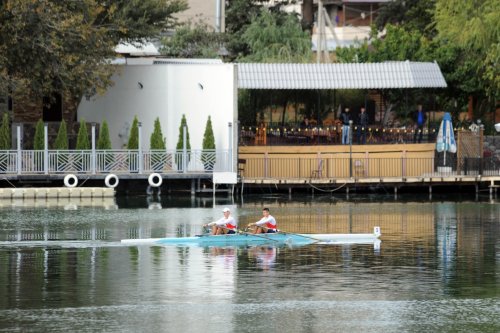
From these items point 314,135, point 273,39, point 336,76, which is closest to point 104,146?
point 314,135

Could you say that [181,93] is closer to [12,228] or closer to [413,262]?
[12,228]

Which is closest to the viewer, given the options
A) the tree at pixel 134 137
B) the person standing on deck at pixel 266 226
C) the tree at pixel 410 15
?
the person standing on deck at pixel 266 226

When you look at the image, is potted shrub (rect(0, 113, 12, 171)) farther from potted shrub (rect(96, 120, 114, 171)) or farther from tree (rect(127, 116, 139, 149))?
tree (rect(127, 116, 139, 149))

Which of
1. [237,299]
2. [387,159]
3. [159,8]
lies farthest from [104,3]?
[237,299]

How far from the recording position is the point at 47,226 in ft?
157

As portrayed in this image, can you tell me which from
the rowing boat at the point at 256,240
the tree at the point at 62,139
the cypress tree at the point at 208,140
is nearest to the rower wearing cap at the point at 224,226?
the rowing boat at the point at 256,240

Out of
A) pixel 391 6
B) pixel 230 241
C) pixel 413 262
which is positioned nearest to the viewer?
pixel 413 262

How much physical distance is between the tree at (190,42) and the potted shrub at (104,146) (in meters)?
19.9

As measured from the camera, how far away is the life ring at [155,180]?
6116cm

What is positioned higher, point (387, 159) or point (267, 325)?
point (387, 159)

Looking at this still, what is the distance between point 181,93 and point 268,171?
546 cm

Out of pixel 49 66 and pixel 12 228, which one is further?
pixel 49 66

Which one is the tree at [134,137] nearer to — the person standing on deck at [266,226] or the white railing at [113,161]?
the white railing at [113,161]

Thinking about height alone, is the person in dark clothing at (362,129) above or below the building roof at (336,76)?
below
